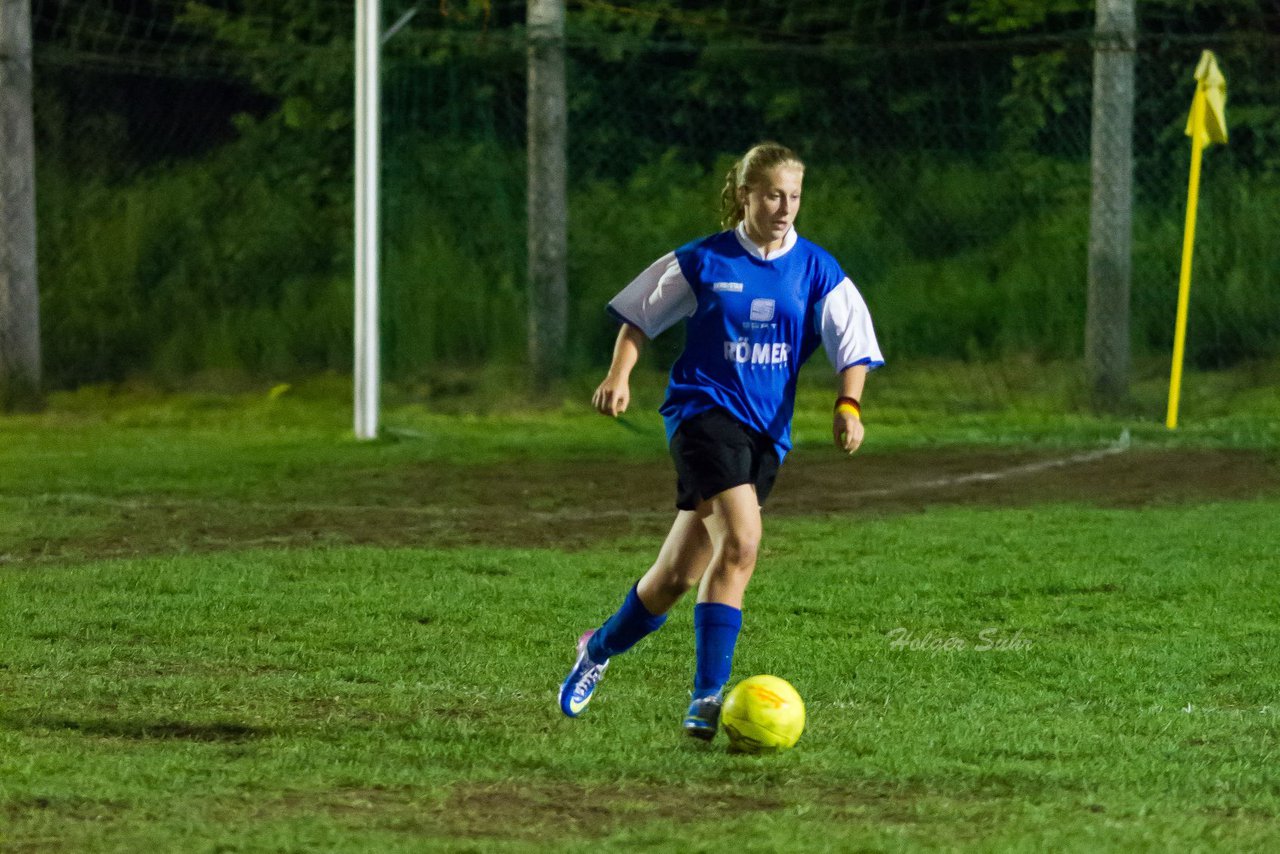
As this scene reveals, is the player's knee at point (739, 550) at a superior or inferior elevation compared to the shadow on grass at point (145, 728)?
superior

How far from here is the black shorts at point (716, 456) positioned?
16.9ft

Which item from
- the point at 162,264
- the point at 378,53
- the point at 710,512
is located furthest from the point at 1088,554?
the point at 162,264

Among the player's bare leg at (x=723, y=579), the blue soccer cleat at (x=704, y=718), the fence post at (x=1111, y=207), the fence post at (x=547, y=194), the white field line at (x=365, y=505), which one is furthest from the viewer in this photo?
the fence post at (x=547, y=194)

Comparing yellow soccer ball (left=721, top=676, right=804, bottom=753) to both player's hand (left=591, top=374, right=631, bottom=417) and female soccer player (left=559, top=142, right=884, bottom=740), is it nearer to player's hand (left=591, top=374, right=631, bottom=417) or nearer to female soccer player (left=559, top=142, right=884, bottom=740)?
female soccer player (left=559, top=142, right=884, bottom=740)

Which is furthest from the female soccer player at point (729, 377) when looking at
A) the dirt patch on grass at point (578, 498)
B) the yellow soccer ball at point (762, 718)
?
the dirt patch on grass at point (578, 498)

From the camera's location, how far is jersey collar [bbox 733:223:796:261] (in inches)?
210

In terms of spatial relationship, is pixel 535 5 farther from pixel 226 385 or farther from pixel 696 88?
pixel 226 385

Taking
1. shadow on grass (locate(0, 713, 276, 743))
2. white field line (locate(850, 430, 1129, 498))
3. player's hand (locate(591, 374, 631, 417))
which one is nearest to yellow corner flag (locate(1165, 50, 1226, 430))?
white field line (locate(850, 430, 1129, 498))

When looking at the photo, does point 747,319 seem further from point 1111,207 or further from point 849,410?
point 1111,207

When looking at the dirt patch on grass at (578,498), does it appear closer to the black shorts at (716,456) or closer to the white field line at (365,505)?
the white field line at (365,505)

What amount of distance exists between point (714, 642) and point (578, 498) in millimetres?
5266

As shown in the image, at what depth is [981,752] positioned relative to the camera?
192 inches

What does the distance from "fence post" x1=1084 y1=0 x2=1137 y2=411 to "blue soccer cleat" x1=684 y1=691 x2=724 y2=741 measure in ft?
33.0

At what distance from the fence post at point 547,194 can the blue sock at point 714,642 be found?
403 inches
